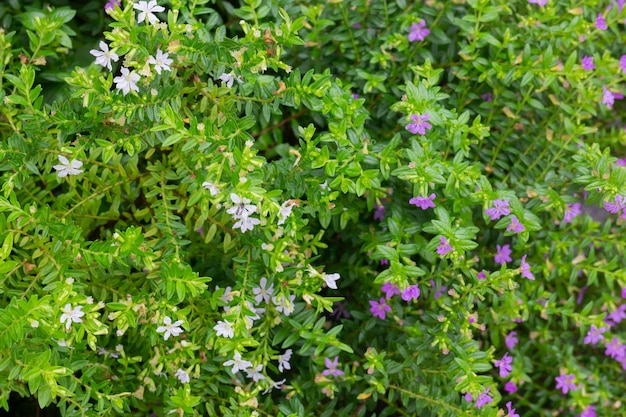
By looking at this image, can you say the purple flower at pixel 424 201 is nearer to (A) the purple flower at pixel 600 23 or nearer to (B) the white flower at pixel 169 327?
(B) the white flower at pixel 169 327

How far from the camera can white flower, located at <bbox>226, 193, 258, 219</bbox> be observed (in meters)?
1.83

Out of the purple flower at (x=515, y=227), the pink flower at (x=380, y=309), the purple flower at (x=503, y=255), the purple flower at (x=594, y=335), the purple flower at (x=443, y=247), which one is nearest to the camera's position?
the purple flower at (x=443, y=247)

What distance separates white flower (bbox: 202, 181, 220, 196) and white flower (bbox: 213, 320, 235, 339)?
41 cm

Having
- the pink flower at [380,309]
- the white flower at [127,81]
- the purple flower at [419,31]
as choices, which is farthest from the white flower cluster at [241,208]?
the purple flower at [419,31]

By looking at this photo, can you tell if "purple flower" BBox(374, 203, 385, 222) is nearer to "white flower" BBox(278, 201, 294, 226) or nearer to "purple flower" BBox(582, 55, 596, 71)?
"white flower" BBox(278, 201, 294, 226)

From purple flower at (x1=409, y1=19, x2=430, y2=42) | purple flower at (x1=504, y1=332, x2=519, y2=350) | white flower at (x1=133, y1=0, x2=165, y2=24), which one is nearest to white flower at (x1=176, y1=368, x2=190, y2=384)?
white flower at (x1=133, y1=0, x2=165, y2=24)

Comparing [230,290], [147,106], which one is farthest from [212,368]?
[147,106]

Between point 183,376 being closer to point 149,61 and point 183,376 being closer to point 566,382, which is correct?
point 149,61

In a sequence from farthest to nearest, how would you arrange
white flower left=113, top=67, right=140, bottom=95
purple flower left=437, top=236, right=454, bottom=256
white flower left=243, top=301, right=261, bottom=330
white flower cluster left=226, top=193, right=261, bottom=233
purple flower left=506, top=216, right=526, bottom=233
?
purple flower left=506, top=216, right=526, bottom=233 → purple flower left=437, top=236, right=454, bottom=256 → white flower left=243, top=301, right=261, bottom=330 → white flower left=113, top=67, right=140, bottom=95 → white flower cluster left=226, top=193, right=261, bottom=233

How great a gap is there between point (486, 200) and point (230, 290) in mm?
879

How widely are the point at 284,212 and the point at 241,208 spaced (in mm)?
172

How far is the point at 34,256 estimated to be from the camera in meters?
2.08

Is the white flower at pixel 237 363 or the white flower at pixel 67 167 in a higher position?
the white flower at pixel 67 167

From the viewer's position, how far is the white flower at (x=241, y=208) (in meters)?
1.83
